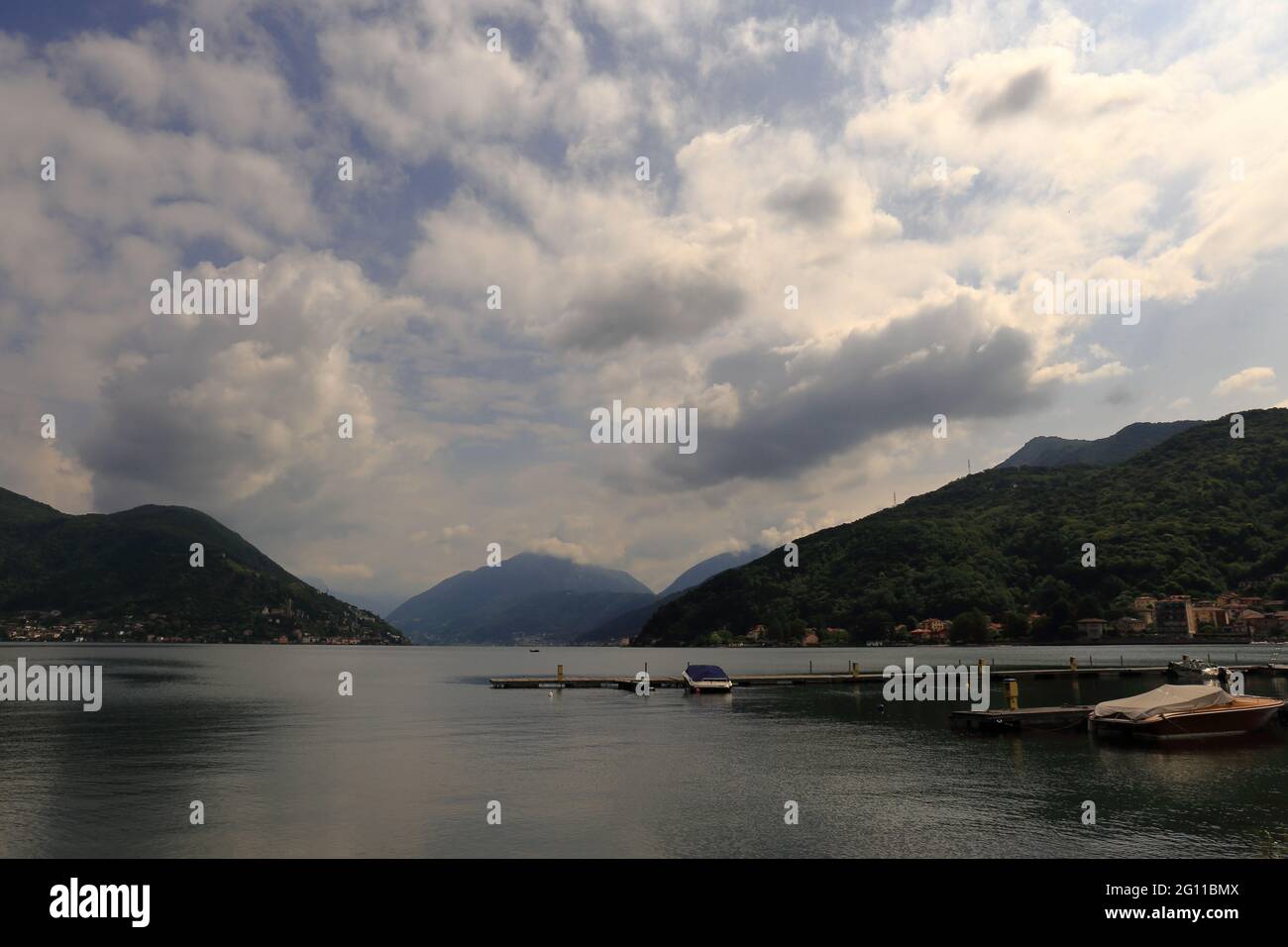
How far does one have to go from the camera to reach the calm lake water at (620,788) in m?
28.7

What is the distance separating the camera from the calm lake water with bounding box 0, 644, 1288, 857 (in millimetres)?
28719

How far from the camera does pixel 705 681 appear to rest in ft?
330

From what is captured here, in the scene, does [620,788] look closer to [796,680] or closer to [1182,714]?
[1182,714]

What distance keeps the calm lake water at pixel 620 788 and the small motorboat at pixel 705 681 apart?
84.1 feet

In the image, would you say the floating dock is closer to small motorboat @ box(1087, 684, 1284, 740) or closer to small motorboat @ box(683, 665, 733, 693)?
small motorboat @ box(683, 665, 733, 693)

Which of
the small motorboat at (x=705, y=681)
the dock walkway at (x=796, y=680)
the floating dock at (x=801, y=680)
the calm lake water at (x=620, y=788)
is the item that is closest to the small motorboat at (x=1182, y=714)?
the calm lake water at (x=620, y=788)

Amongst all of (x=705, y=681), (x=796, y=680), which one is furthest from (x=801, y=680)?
(x=705, y=681)

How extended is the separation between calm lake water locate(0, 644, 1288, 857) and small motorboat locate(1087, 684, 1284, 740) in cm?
203

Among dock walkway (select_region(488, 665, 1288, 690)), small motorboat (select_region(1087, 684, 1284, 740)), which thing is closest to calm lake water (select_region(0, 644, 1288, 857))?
small motorboat (select_region(1087, 684, 1284, 740))
